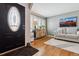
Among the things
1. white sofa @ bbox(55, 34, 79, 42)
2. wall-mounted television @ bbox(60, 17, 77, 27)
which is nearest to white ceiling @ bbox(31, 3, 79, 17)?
wall-mounted television @ bbox(60, 17, 77, 27)

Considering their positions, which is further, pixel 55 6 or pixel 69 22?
pixel 69 22

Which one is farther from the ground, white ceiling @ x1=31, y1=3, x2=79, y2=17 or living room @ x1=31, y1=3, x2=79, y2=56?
white ceiling @ x1=31, y1=3, x2=79, y2=17

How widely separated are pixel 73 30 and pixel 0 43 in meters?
4.08

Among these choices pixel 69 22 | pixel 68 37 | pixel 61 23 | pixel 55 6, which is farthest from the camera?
pixel 61 23

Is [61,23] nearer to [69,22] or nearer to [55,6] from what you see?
[69,22]

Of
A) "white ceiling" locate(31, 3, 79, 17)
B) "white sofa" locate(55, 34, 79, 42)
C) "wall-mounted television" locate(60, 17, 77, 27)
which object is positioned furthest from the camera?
"wall-mounted television" locate(60, 17, 77, 27)

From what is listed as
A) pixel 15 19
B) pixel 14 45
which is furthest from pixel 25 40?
pixel 15 19

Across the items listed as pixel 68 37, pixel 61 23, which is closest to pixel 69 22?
pixel 61 23

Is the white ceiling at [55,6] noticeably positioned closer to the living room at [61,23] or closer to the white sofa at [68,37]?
the living room at [61,23]

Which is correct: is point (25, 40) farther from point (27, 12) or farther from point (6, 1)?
point (6, 1)

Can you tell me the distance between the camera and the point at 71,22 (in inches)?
214

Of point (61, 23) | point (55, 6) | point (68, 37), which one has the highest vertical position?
point (55, 6)

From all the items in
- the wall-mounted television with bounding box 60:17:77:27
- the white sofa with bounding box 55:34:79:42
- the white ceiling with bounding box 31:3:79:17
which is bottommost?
the white sofa with bounding box 55:34:79:42

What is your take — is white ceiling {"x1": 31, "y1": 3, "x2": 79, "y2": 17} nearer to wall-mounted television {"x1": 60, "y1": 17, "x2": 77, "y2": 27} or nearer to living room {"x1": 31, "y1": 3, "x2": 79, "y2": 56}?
living room {"x1": 31, "y1": 3, "x2": 79, "y2": 56}
